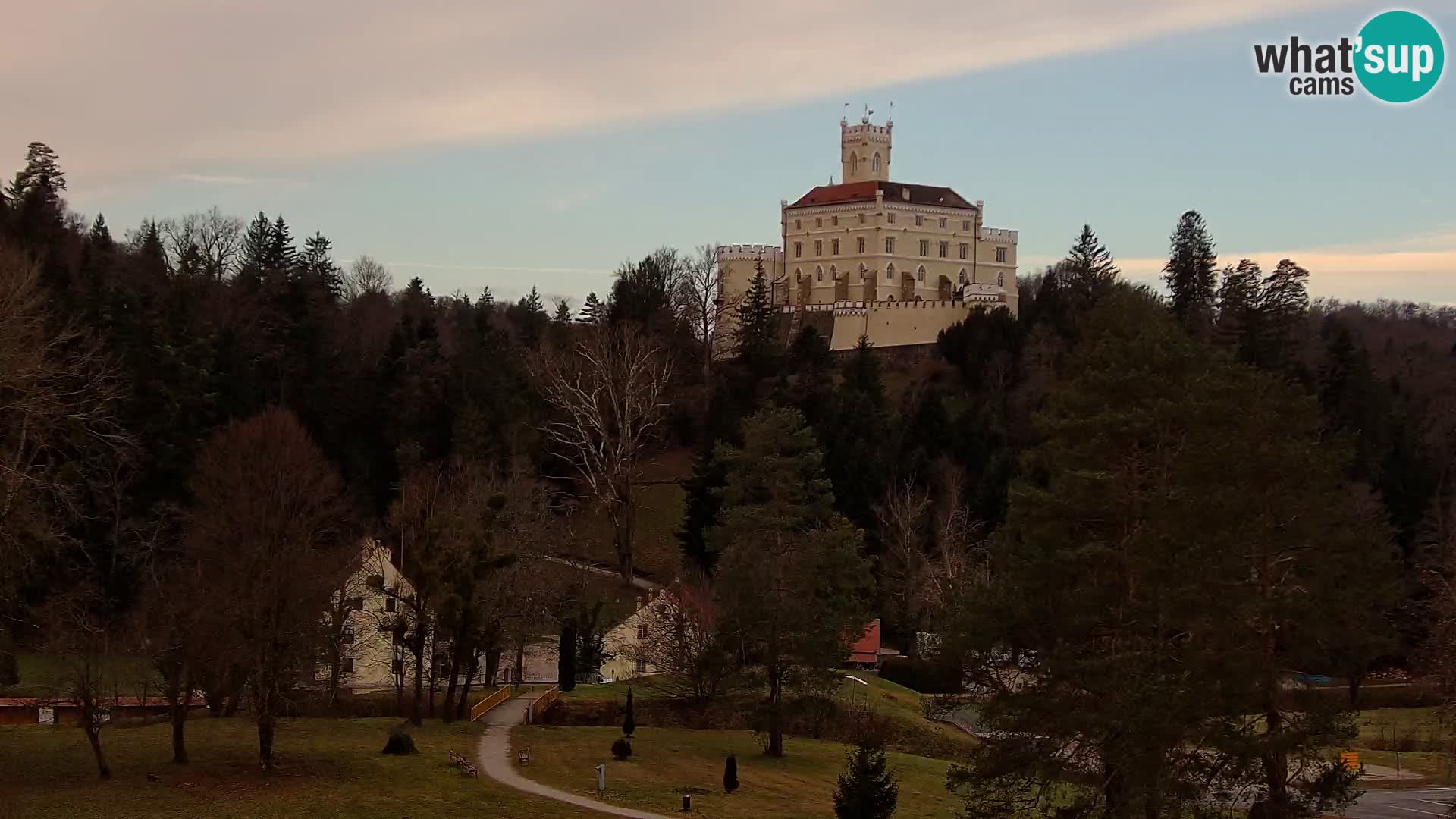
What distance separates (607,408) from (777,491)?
25461mm

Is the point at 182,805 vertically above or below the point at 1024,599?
below

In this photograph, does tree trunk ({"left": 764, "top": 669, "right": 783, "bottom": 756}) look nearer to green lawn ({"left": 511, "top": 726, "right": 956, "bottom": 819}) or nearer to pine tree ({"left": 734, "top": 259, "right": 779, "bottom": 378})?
green lawn ({"left": 511, "top": 726, "right": 956, "bottom": 819})

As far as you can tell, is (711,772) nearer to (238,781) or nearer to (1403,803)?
(238,781)

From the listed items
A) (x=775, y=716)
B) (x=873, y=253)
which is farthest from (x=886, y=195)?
(x=775, y=716)

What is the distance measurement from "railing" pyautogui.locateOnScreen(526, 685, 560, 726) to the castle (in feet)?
198

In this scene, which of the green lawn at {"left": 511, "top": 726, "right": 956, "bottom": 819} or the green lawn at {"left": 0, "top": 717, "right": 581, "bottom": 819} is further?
the green lawn at {"left": 511, "top": 726, "right": 956, "bottom": 819}

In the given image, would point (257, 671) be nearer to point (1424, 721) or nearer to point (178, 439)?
point (178, 439)

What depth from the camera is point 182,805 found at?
86.2 ft

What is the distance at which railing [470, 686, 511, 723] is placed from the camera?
4159 centimetres

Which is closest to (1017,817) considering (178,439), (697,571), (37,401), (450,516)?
(450,516)

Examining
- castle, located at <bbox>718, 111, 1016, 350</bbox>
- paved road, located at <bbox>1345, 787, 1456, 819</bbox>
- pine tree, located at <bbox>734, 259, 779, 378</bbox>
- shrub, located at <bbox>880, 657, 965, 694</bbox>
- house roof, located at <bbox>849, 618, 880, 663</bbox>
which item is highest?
castle, located at <bbox>718, 111, 1016, 350</bbox>

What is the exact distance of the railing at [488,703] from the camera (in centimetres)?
4159

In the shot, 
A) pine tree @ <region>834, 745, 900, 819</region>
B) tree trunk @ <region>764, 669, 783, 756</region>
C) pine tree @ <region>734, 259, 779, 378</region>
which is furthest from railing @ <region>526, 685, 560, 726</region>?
pine tree @ <region>734, 259, 779, 378</region>

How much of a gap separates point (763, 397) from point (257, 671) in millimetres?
47462
